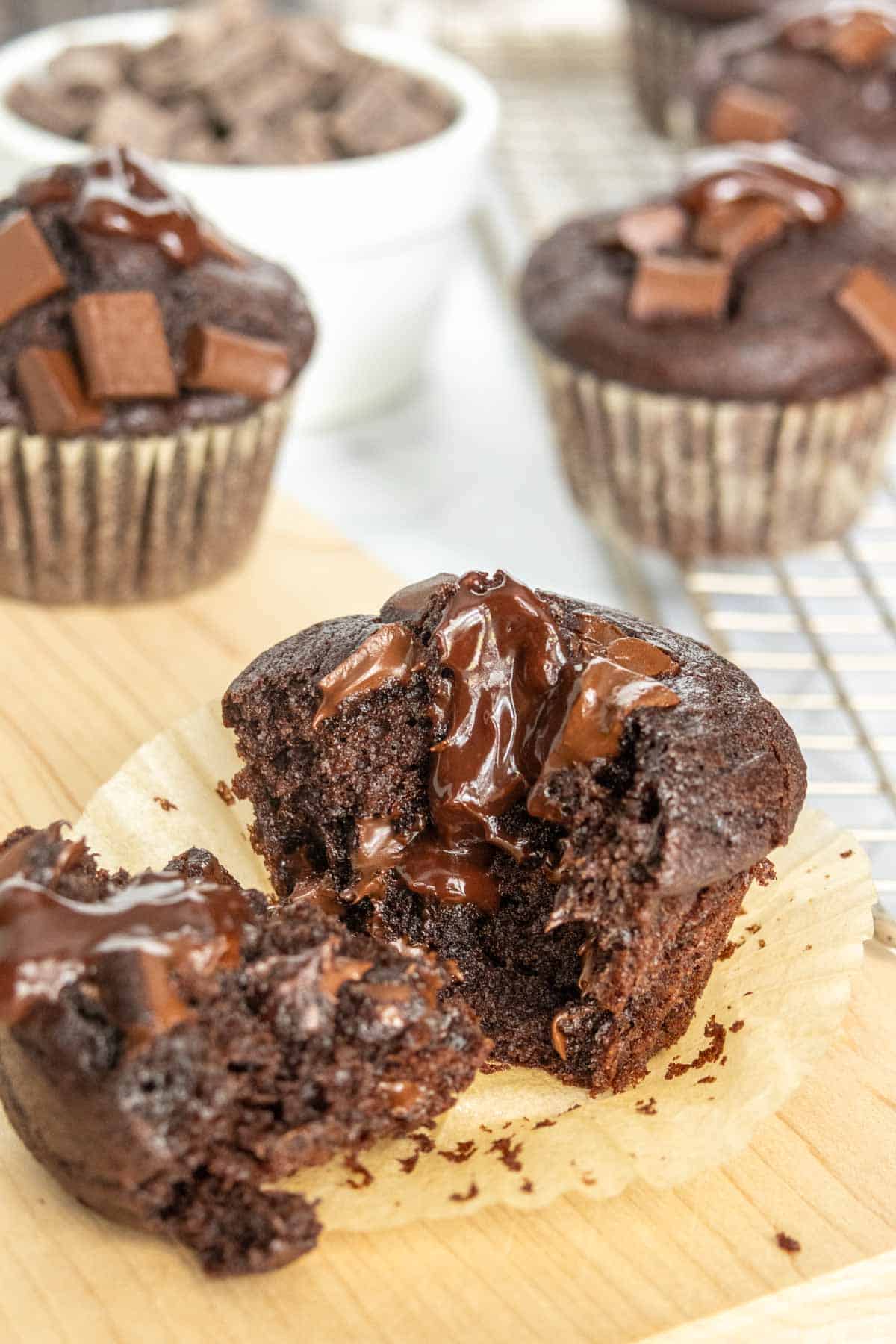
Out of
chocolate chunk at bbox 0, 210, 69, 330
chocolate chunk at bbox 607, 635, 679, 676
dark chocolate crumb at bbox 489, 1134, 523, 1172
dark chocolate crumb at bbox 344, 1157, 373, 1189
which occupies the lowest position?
dark chocolate crumb at bbox 489, 1134, 523, 1172

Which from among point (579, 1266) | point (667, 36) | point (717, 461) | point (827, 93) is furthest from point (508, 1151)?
point (667, 36)

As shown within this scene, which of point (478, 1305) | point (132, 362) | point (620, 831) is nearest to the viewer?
point (478, 1305)

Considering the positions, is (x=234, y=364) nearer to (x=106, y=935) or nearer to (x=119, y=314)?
(x=119, y=314)

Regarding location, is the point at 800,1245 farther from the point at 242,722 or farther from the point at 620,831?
the point at 242,722

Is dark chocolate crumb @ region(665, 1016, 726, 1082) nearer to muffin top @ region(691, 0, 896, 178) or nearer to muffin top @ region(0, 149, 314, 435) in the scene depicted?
muffin top @ region(0, 149, 314, 435)

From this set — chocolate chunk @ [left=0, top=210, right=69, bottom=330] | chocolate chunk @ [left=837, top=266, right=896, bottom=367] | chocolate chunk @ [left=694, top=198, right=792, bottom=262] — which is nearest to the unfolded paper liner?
chocolate chunk @ [left=0, top=210, right=69, bottom=330]

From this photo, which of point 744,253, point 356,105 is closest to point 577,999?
point 744,253
